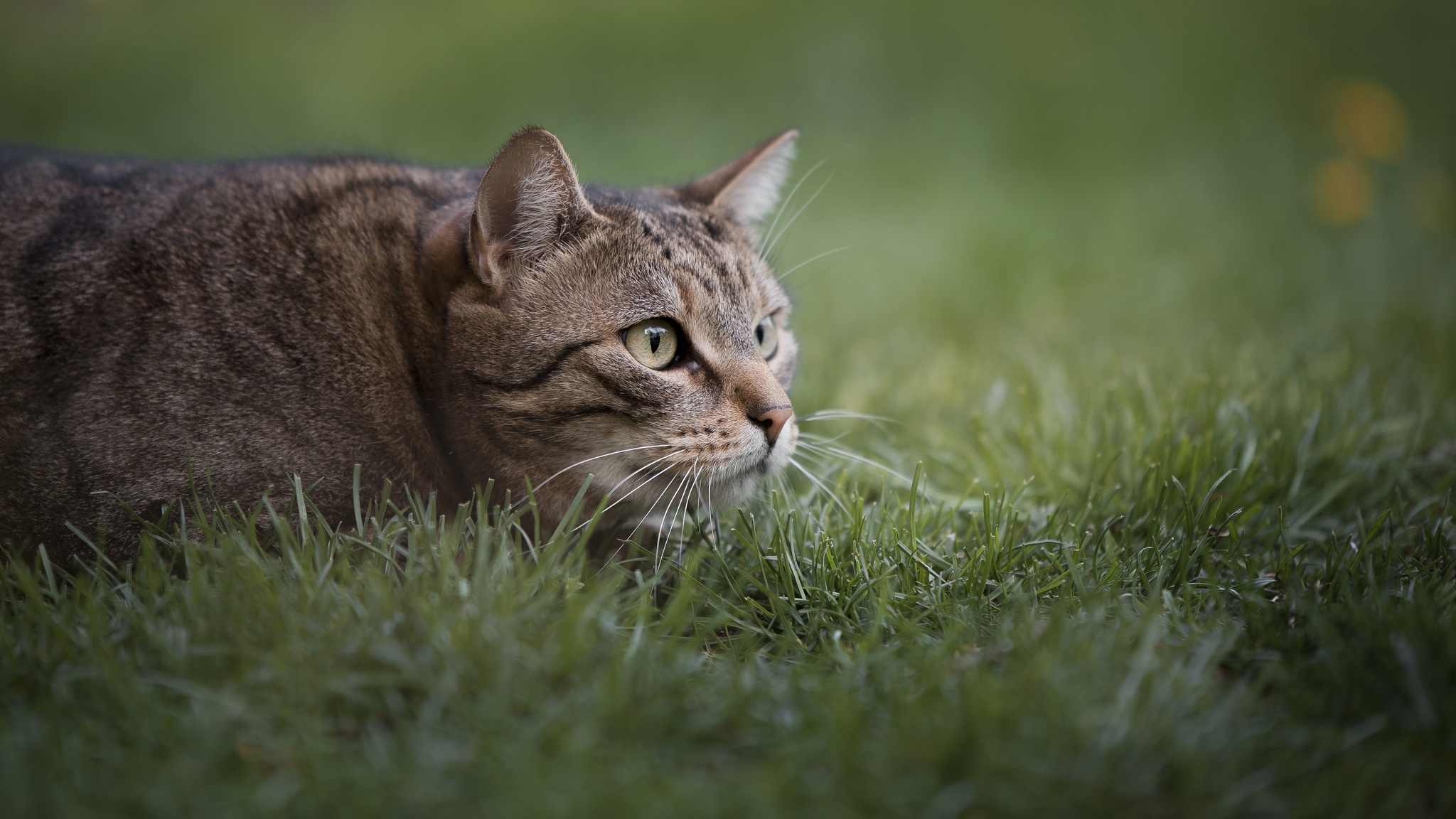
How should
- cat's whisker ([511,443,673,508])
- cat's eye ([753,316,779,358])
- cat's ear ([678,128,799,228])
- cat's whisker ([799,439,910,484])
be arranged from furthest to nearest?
cat's ear ([678,128,799,228]) < cat's eye ([753,316,779,358]) < cat's whisker ([799,439,910,484]) < cat's whisker ([511,443,673,508])

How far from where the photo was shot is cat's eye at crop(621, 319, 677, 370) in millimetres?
2369

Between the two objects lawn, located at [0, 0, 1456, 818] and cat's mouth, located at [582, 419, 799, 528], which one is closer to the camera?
lawn, located at [0, 0, 1456, 818]

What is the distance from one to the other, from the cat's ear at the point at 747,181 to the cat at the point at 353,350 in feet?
1.57

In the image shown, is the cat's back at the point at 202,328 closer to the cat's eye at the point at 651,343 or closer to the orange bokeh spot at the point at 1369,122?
the cat's eye at the point at 651,343

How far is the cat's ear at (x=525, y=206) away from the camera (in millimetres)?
2238

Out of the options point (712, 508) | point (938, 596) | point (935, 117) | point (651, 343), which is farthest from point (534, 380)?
point (935, 117)

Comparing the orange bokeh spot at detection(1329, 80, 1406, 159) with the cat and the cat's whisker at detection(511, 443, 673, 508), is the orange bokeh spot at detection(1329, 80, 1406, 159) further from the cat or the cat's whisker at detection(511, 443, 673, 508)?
the cat's whisker at detection(511, 443, 673, 508)

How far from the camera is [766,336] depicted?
2779mm

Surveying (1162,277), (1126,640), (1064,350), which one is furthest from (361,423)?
(1162,277)

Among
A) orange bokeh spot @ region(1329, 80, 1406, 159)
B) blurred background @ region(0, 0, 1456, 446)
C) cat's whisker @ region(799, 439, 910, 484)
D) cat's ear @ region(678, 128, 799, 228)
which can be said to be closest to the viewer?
cat's whisker @ region(799, 439, 910, 484)

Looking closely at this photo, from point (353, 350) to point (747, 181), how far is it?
1.35 metres

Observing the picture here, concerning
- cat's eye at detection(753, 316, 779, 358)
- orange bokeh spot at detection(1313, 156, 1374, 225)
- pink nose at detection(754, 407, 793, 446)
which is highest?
orange bokeh spot at detection(1313, 156, 1374, 225)

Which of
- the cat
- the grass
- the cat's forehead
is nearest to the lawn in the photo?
the grass

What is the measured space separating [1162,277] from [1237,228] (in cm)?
138
